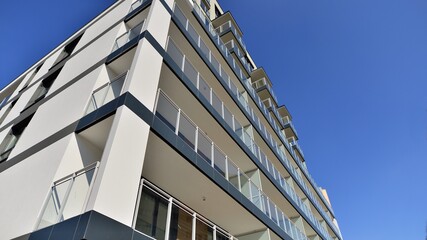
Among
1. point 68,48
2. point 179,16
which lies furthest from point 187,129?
point 68,48

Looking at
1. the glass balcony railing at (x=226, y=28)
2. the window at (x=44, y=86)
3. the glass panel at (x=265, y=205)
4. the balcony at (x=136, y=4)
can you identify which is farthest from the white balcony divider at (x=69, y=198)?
the glass balcony railing at (x=226, y=28)

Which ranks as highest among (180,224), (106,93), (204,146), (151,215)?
(204,146)

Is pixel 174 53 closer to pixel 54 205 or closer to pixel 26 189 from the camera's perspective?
pixel 26 189

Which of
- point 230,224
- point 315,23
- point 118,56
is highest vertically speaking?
point 315,23

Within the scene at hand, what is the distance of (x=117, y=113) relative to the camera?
641 cm

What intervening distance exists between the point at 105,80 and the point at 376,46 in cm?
1351

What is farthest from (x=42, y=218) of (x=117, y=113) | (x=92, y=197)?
(x=117, y=113)

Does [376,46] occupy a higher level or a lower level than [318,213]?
higher

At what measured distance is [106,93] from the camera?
784 centimetres

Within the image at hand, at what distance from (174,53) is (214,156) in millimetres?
4653

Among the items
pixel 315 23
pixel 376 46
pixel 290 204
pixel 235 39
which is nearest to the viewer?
pixel 376 46

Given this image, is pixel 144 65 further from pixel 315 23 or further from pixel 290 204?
pixel 290 204

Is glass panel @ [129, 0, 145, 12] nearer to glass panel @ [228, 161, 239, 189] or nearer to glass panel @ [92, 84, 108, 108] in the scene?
glass panel @ [92, 84, 108, 108]

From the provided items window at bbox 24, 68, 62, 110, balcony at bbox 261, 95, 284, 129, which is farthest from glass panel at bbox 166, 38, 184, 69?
balcony at bbox 261, 95, 284, 129
